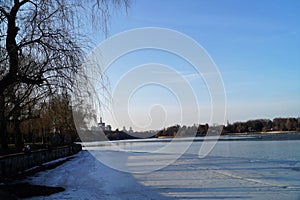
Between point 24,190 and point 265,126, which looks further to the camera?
point 265,126

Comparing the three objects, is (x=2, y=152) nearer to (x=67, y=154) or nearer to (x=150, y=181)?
(x=150, y=181)

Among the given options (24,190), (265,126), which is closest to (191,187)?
(24,190)

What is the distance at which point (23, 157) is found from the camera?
16.3m

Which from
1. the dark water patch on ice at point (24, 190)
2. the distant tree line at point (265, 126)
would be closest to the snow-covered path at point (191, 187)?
the dark water patch on ice at point (24, 190)

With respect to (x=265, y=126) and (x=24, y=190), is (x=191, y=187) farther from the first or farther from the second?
(x=265, y=126)

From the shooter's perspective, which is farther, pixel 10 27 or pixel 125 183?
pixel 125 183

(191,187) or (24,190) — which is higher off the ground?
(24,190)

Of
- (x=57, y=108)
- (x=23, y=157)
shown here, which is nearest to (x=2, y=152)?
(x=23, y=157)

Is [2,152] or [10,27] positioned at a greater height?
[10,27]

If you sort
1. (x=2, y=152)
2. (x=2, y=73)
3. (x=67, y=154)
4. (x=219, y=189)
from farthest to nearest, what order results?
(x=67, y=154), (x=2, y=152), (x=2, y=73), (x=219, y=189)

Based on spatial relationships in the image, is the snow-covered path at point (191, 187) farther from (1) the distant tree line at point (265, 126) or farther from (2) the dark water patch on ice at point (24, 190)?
(1) the distant tree line at point (265, 126)

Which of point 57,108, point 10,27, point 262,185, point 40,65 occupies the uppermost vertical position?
point 10,27

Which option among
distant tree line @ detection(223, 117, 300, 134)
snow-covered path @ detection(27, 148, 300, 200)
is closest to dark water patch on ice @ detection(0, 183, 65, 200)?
snow-covered path @ detection(27, 148, 300, 200)

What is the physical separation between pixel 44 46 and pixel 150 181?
562 cm
